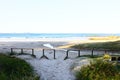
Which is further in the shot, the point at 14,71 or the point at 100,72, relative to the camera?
the point at 100,72

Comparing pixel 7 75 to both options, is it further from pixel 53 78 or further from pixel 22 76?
pixel 53 78

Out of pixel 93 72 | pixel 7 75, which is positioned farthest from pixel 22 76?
pixel 93 72

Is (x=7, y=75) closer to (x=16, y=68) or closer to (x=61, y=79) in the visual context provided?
(x=16, y=68)

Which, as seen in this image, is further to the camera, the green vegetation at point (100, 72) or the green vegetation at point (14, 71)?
the green vegetation at point (100, 72)

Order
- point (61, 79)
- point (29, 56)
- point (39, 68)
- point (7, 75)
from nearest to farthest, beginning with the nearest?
1. point (7, 75)
2. point (61, 79)
3. point (39, 68)
4. point (29, 56)

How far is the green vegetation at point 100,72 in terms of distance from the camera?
67.8ft

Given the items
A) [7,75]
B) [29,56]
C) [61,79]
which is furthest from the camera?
[29,56]

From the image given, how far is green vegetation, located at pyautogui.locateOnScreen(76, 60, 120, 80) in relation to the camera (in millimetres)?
20675

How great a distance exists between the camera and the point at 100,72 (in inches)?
841

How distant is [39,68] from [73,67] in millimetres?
2566

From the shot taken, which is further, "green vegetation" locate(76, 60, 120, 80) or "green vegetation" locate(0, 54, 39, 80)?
"green vegetation" locate(76, 60, 120, 80)

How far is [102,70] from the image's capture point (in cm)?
2166

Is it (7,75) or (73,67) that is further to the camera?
(73,67)

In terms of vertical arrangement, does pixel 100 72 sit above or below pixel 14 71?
below
